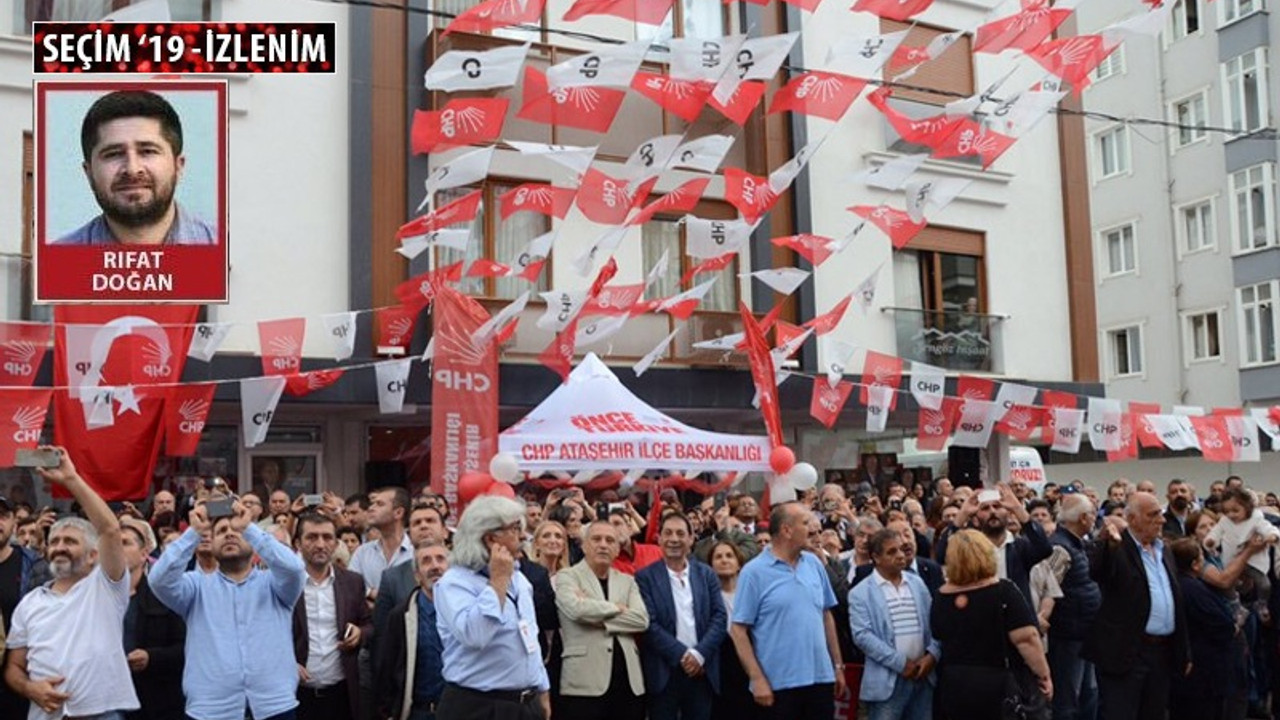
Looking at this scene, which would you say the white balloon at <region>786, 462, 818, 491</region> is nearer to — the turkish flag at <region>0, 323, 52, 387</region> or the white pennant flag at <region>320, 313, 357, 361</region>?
the white pennant flag at <region>320, 313, 357, 361</region>

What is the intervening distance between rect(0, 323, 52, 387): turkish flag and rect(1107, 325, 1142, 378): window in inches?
1153

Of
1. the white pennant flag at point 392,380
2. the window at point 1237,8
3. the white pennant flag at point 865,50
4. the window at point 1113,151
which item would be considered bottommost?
the white pennant flag at point 392,380

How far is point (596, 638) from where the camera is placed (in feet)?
28.0

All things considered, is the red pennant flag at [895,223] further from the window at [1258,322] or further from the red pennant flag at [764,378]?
the window at [1258,322]

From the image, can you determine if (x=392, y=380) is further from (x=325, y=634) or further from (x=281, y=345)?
(x=325, y=634)

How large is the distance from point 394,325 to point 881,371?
6.26 metres

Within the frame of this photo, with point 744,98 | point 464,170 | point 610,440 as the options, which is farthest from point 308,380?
point 744,98

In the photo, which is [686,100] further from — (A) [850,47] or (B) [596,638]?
(B) [596,638]

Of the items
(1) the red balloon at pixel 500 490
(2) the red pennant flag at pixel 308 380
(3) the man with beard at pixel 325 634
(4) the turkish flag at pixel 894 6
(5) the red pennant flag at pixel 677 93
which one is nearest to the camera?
(3) the man with beard at pixel 325 634

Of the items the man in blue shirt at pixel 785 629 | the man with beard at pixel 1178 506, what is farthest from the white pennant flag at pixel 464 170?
the man with beard at pixel 1178 506

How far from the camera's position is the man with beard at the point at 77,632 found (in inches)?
269

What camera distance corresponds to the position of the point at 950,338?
20359mm

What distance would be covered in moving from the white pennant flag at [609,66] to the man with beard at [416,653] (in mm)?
4047

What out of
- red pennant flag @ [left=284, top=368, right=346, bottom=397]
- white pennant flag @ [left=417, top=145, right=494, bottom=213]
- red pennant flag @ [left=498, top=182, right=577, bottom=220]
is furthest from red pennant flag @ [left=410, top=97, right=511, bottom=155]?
red pennant flag @ [left=284, top=368, right=346, bottom=397]
